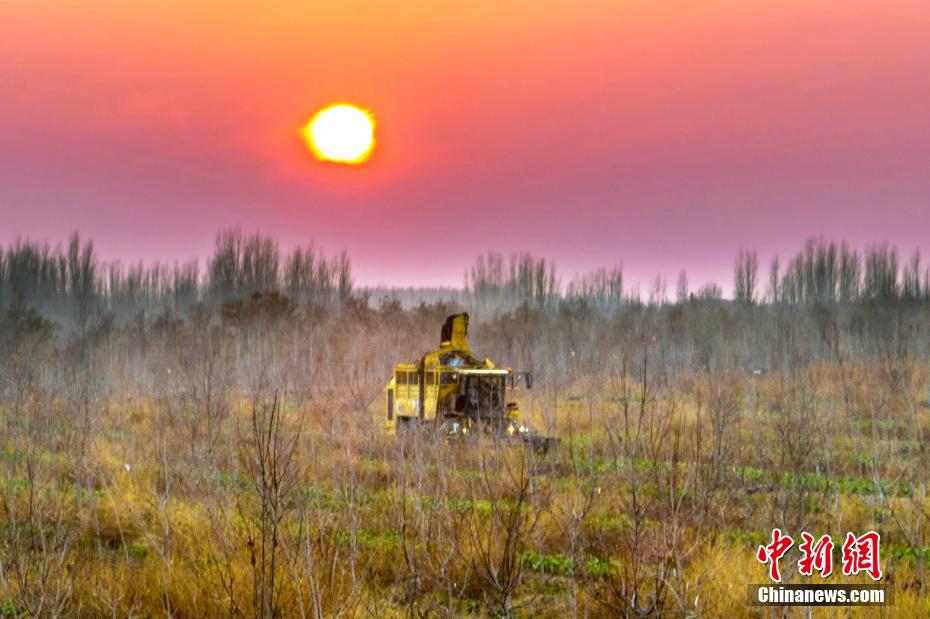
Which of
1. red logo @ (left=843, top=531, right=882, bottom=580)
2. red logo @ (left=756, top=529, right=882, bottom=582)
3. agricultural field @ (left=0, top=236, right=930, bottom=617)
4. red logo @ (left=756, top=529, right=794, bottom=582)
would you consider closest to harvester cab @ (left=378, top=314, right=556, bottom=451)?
agricultural field @ (left=0, top=236, right=930, bottom=617)

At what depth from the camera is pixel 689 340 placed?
53.8 meters

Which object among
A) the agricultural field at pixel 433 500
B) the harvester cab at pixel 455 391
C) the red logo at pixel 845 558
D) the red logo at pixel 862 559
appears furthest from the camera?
the harvester cab at pixel 455 391

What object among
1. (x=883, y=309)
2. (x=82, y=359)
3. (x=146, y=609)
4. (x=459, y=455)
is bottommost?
(x=146, y=609)

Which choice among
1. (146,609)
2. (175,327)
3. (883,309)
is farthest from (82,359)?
(883,309)

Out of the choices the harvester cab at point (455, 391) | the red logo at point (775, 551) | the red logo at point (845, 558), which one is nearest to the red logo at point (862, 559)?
the red logo at point (845, 558)

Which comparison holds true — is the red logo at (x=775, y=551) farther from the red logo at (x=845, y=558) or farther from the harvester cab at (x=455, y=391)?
the harvester cab at (x=455, y=391)

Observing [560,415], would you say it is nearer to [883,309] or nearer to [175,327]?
[175,327]

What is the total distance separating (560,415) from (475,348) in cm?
2573

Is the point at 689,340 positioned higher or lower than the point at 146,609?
higher

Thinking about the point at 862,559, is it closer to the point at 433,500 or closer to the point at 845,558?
the point at 845,558

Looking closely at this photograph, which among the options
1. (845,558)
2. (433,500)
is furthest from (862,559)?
(433,500)

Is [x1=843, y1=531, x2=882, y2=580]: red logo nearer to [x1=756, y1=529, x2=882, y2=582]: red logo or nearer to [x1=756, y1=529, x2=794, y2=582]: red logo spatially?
[x1=756, y1=529, x2=882, y2=582]: red logo

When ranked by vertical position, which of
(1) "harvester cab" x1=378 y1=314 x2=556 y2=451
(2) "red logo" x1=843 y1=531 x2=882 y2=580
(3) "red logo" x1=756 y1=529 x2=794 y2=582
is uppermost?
(1) "harvester cab" x1=378 y1=314 x2=556 y2=451

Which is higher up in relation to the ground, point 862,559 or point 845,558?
point 845,558
